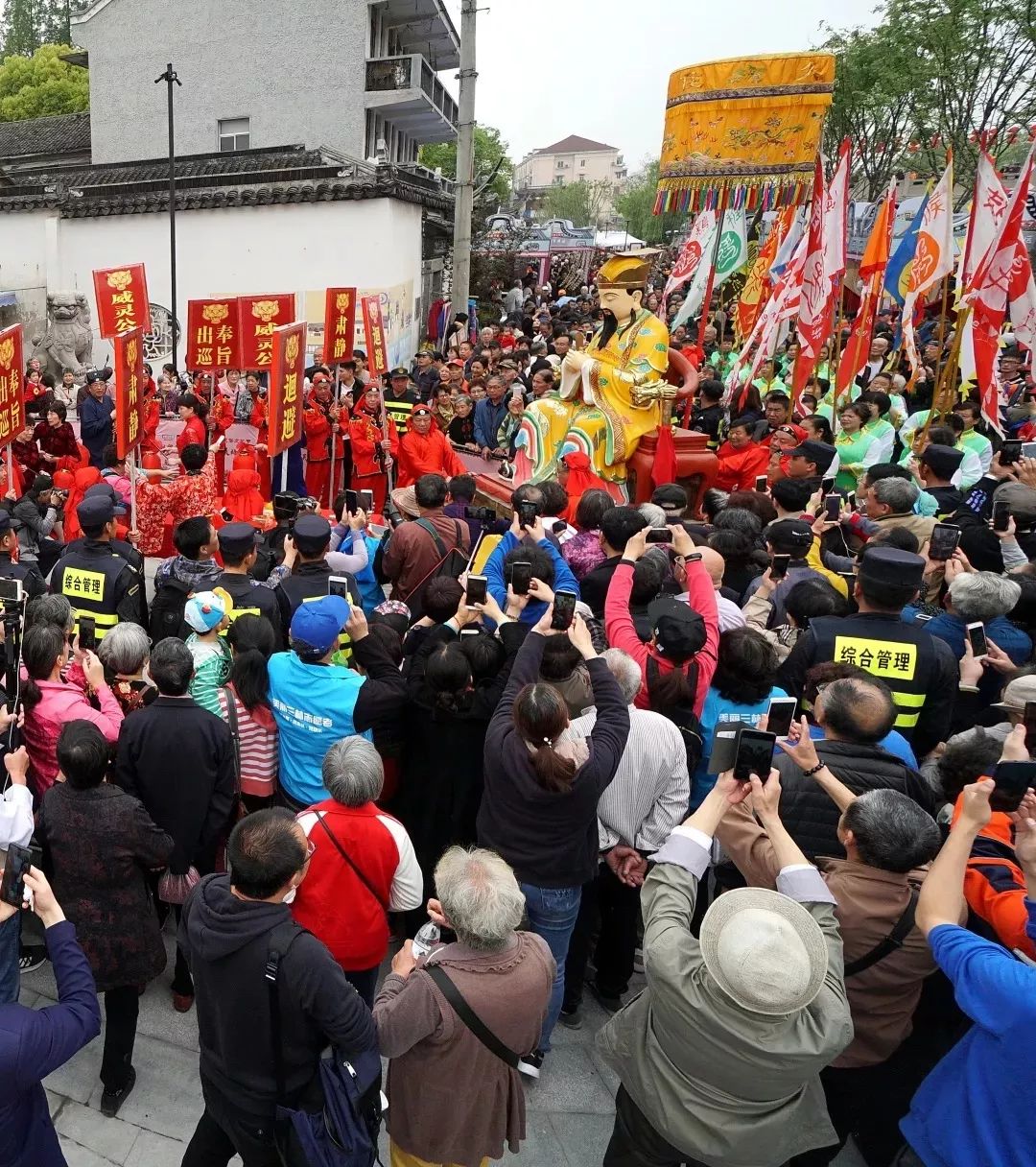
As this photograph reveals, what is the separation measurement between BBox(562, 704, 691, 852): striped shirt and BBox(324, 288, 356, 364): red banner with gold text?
6.45 meters

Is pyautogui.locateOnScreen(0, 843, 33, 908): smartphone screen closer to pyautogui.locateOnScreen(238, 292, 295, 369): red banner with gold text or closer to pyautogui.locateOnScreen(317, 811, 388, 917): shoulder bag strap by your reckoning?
pyautogui.locateOnScreen(317, 811, 388, 917): shoulder bag strap

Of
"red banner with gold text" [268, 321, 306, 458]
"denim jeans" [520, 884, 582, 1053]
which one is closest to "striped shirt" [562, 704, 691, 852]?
"denim jeans" [520, 884, 582, 1053]

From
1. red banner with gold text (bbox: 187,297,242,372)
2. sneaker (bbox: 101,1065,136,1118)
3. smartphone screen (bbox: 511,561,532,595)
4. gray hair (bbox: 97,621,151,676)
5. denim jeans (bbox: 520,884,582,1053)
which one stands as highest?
red banner with gold text (bbox: 187,297,242,372)

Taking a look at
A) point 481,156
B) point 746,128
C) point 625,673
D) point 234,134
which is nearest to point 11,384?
point 625,673

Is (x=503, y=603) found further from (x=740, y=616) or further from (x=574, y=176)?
(x=574, y=176)

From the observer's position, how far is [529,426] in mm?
8312

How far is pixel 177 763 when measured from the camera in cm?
323

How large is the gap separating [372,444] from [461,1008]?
739 centimetres

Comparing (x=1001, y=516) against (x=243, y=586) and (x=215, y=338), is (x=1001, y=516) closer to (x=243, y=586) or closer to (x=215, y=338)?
(x=243, y=586)

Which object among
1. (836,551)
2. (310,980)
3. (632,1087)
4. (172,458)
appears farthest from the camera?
(172,458)

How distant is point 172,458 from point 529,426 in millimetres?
5256

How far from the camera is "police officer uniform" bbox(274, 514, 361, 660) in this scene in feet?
14.6

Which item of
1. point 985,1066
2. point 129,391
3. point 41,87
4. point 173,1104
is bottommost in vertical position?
point 173,1104

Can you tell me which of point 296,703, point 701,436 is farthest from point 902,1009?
point 701,436
